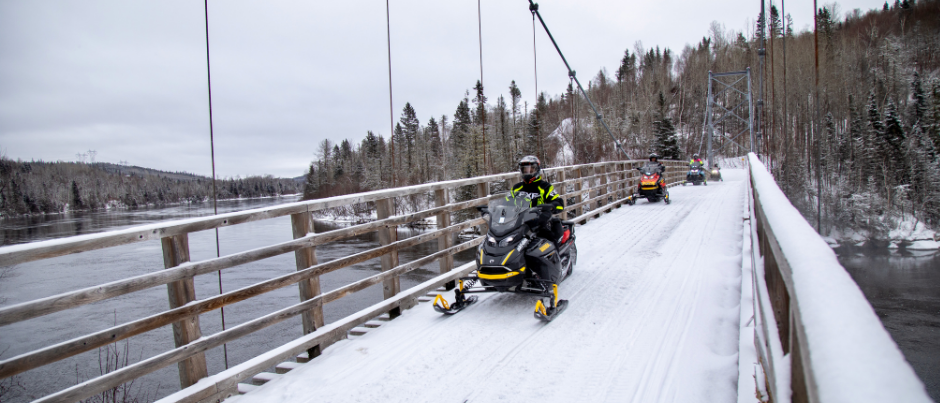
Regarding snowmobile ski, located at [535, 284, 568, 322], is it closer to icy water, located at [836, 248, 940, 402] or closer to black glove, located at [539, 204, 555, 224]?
black glove, located at [539, 204, 555, 224]

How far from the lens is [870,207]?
3092 centimetres

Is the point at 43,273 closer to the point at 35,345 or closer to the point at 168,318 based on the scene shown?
the point at 35,345

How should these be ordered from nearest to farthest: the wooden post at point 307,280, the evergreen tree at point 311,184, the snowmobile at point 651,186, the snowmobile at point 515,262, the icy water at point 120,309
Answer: the wooden post at point 307,280, the snowmobile at point 515,262, the icy water at point 120,309, the snowmobile at point 651,186, the evergreen tree at point 311,184

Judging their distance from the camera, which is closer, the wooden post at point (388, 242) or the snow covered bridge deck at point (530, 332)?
the snow covered bridge deck at point (530, 332)

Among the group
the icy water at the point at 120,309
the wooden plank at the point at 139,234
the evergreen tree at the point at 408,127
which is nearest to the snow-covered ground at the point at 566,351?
the wooden plank at the point at 139,234

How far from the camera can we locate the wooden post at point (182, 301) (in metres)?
2.58

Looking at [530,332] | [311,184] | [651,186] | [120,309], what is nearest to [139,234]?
[530,332]

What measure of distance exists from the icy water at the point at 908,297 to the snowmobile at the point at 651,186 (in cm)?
735

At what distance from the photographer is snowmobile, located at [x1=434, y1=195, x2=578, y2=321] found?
3.78m

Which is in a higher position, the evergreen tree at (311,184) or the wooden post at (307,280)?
the evergreen tree at (311,184)

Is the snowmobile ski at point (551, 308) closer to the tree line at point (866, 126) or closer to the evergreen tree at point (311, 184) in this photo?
the tree line at point (866, 126)

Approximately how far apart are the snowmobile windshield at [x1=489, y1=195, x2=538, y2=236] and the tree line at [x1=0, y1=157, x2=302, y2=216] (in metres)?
3.03

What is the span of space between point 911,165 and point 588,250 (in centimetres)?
3905

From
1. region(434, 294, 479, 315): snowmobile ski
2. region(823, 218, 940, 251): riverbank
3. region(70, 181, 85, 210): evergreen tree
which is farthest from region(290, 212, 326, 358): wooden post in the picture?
region(823, 218, 940, 251): riverbank
